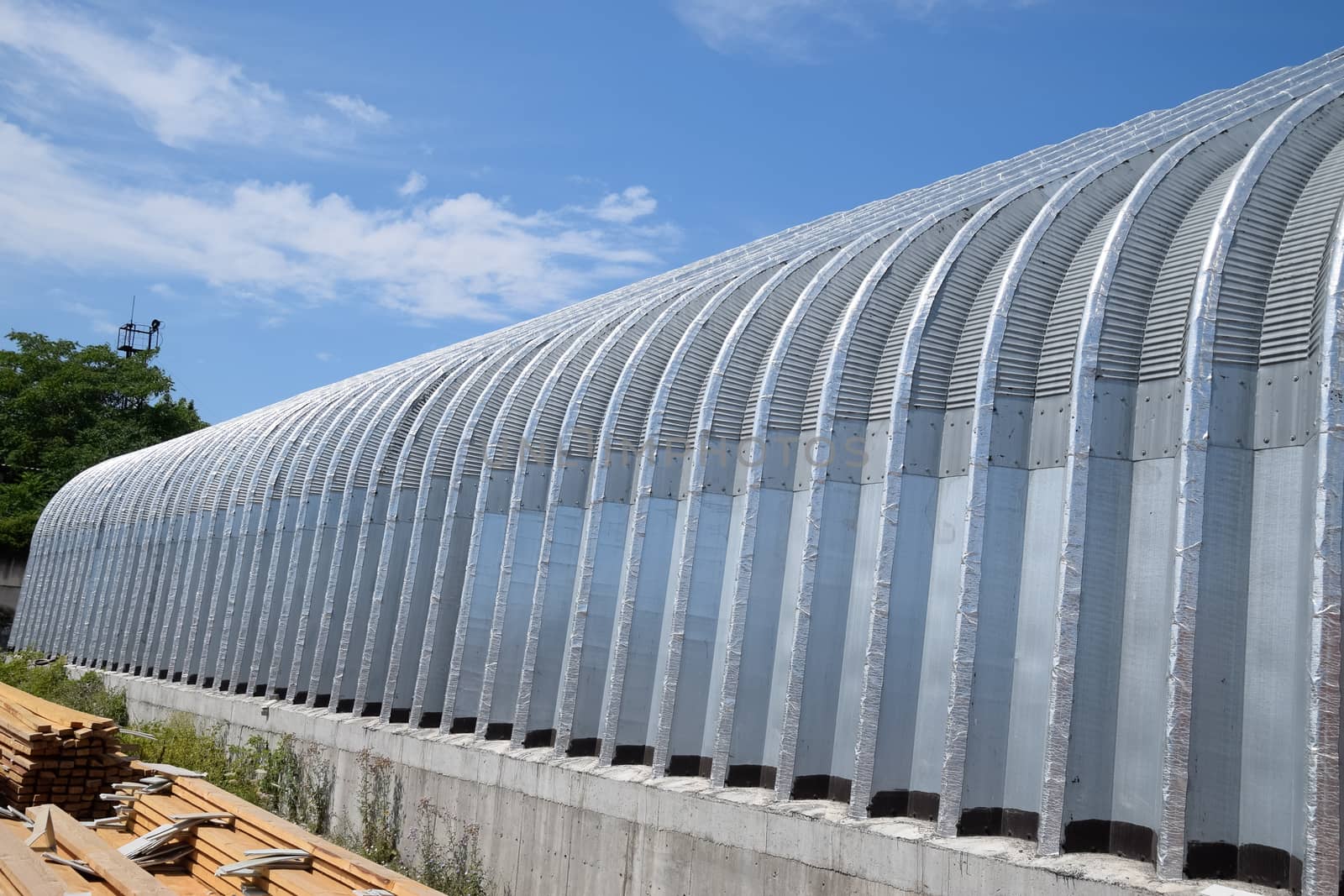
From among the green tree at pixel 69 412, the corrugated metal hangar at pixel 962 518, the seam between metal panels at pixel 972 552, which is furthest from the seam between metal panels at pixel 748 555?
the green tree at pixel 69 412

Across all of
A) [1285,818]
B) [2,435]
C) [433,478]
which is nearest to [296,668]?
→ [433,478]

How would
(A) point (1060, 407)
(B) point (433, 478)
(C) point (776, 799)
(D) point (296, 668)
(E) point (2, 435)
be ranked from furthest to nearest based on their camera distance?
(E) point (2, 435) → (D) point (296, 668) → (B) point (433, 478) → (C) point (776, 799) → (A) point (1060, 407)

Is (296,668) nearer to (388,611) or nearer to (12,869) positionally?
(388,611)

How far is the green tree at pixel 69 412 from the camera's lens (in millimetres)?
58844

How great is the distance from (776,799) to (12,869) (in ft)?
24.0

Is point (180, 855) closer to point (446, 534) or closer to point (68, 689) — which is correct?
point (446, 534)

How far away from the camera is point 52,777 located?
16.5m

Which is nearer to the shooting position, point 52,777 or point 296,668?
point 52,777

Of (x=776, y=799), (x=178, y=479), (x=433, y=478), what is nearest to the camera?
(x=776, y=799)

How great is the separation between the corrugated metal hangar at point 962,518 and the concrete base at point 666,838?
1.26 feet

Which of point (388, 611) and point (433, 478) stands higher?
point (433, 478)

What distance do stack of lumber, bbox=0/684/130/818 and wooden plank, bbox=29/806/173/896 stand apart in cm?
327

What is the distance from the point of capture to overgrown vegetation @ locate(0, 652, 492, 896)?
51.8ft

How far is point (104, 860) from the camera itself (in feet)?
38.0
